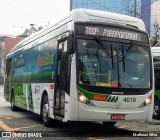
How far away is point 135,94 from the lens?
A: 1180 centimetres

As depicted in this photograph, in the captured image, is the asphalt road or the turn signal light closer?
the turn signal light

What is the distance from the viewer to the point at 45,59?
1447 cm

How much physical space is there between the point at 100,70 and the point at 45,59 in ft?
11.2

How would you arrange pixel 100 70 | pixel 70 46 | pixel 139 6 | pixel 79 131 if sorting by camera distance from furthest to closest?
pixel 139 6 → pixel 79 131 → pixel 100 70 → pixel 70 46

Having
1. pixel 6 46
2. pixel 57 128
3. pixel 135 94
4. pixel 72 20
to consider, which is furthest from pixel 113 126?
pixel 6 46

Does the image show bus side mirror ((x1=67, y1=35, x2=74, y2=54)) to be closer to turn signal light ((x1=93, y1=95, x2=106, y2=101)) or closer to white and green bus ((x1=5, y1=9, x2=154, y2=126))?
white and green bus ((x1=5, y1=9, x2=154, y2=126))

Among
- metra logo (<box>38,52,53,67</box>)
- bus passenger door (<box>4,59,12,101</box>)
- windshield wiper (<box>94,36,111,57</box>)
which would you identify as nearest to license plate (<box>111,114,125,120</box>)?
windshield wiper (<box>94,36,111,57</box>)

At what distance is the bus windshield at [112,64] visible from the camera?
1145cm

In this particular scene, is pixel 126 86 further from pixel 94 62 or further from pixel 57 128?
pixel 57 128

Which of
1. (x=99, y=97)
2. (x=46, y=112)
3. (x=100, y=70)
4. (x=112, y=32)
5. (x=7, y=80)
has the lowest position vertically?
(x=46, y=112)

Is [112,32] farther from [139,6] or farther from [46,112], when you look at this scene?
[139,6]

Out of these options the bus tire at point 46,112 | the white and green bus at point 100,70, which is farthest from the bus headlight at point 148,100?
the bus tire at point 46,112

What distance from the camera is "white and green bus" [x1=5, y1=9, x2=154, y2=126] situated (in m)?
11.3

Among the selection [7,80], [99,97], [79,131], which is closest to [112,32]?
[99,97]
